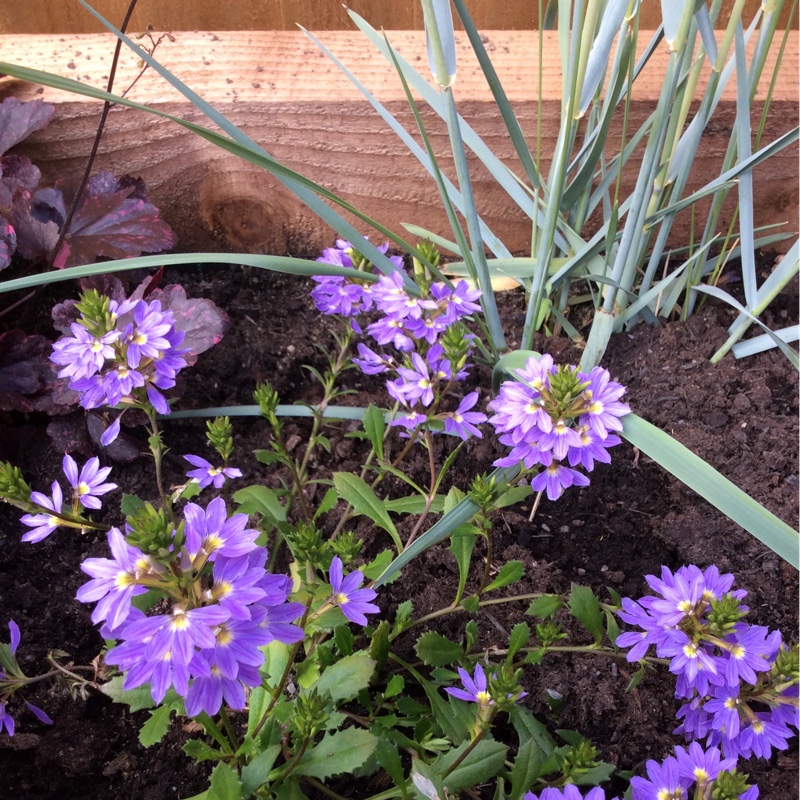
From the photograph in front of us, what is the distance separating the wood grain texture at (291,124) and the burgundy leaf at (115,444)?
0.45 metres

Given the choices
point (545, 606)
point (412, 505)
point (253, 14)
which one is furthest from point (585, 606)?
point (253, 14)

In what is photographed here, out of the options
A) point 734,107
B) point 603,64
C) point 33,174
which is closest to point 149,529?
point 603,64

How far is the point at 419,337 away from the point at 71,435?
0.55m

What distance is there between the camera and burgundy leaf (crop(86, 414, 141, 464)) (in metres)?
0.99

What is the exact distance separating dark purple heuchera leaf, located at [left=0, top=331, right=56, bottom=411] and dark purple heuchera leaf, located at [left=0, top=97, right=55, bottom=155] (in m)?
0.32

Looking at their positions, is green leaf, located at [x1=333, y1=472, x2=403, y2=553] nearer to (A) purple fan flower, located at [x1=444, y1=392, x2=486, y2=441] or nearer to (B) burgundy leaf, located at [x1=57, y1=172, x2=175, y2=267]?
(A) purple fan flower, located at [x1=444, y1=392, x2=486, y2=441]

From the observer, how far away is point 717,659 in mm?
642

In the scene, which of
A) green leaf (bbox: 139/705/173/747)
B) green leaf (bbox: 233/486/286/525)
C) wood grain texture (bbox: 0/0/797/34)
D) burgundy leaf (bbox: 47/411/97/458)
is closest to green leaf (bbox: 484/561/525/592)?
green leaf (bbox: 233/486/286/525)

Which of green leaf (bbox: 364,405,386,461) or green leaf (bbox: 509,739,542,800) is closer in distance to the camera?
green leaf (bbox: 509,739,542,800)

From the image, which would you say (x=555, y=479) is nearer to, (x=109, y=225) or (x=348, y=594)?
(x=348, y=594)

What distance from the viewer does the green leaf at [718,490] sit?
0.62 m

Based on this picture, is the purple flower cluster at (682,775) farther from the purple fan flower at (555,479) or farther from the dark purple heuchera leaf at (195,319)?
the dark purple heuchera leaf at (195,319)

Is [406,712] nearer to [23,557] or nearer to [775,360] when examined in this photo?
[23,557]

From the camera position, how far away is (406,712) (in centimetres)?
75
